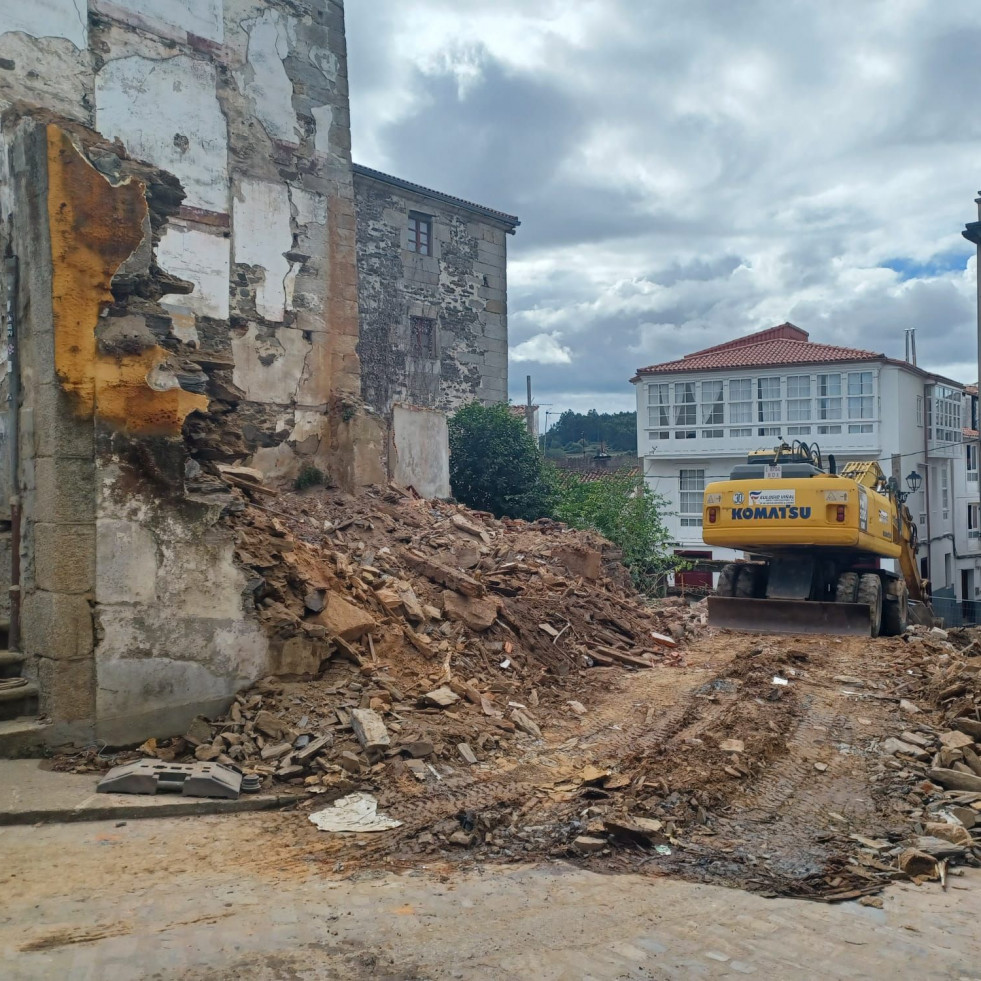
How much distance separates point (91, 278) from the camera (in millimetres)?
6719

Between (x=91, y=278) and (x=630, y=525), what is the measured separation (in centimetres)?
1380

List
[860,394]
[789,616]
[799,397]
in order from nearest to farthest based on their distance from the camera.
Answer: [789,616], [860,394], [799,397]

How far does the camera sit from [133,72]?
41.7 ft

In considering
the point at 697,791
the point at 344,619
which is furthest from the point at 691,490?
the point at 697,791

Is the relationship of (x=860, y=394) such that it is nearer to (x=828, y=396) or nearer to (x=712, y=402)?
(x=828, y=396)

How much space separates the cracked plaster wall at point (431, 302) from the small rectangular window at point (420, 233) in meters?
0.13

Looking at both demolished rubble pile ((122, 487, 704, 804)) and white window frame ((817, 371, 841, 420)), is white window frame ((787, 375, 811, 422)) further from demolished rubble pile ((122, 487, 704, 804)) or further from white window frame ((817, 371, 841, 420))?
demolished rubble pile ((122, 487, 704, 804))

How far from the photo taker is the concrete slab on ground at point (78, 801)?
216 inches

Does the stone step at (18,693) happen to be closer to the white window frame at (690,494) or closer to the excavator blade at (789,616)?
the excavator blade at (789,616)

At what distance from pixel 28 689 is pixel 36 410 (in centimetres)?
200

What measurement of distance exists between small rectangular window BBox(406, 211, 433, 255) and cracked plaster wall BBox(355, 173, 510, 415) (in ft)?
0.41

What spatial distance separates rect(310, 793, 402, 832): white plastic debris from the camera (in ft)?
18.6

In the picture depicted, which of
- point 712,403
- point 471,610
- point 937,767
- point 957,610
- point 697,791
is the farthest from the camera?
point 712,403

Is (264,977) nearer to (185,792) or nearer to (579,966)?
(579,966)
